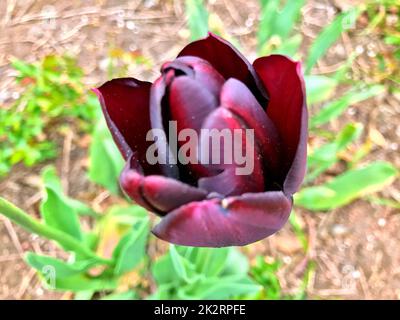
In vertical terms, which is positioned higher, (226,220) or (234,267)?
(226,220)

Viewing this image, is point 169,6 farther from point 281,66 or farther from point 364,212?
point 281,66

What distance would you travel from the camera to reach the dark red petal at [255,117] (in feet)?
2.10

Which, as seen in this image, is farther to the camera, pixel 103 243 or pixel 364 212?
pixel 364 212

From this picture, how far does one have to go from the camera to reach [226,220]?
0.60 metres

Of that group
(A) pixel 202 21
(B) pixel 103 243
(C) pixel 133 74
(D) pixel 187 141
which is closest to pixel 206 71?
(D) pixel 187 141

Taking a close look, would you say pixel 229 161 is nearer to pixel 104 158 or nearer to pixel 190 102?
pixel 190 102

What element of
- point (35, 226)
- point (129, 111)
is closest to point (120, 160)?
point (35, 226)

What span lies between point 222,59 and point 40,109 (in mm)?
935

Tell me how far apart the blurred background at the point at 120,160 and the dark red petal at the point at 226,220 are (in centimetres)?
39

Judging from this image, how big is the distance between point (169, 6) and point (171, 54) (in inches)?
7.0

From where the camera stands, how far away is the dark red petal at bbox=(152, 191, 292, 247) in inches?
23.4

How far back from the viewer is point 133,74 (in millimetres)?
1669

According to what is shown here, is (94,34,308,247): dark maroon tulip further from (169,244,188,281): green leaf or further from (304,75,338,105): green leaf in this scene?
(304,75,338,105): green leaf

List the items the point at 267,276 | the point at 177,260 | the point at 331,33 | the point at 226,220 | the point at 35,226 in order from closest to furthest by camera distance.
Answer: the point at 226,220, the point at 35,226, the point at 177,260, the point at 331,33, the point at 267,276
